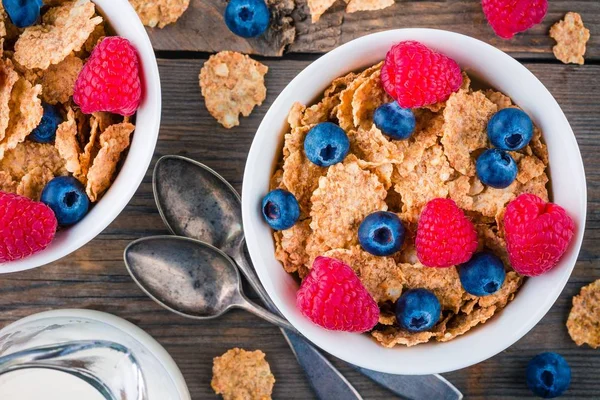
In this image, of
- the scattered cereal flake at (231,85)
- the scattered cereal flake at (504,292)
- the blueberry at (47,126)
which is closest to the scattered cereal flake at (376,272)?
the scattered cereal flake at (504,292)

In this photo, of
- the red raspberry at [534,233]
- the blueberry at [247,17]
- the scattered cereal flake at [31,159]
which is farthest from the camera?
the blueberry at [247,17]

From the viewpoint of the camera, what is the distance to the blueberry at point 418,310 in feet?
3.01

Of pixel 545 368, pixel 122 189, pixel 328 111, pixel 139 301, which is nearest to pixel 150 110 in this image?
pixel 122 189

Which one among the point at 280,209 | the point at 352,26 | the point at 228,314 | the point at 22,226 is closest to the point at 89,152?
the point at 22,226

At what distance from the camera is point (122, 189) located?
95cm

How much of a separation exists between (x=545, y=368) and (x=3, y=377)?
0.84 metres

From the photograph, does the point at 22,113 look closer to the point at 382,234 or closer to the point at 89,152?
the point at 89,152

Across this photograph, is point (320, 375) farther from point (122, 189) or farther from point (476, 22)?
point (476, 22)

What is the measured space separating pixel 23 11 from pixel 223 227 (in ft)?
1.45

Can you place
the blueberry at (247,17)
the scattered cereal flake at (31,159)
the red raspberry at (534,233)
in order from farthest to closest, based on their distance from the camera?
1. the blueberry at (247,17)
2. the scattered cereal flake at (31,159)
3. the red raspberry at (534,233)

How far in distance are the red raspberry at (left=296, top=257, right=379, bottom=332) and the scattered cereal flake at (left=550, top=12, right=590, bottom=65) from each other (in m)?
0.57

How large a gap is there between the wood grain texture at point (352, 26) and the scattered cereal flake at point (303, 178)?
0.89ft

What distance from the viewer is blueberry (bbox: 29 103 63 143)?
37.4 inches

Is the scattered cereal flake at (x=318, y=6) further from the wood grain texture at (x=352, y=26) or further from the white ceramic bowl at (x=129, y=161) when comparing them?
the white ceramic bowl at (x=129, y=161)
